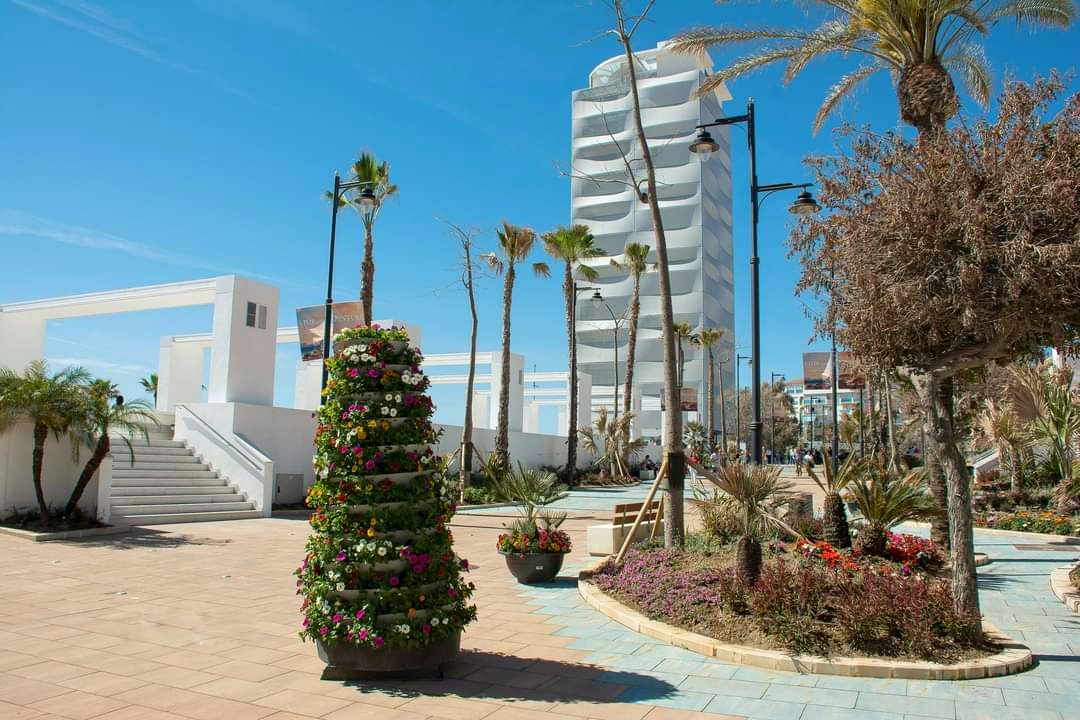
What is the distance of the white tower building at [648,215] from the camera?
87375 mm

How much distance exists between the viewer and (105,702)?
Answer: 5473mm

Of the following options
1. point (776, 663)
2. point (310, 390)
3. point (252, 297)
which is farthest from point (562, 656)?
point (310, 390)

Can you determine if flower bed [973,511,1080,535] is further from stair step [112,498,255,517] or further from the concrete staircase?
stair step [112,498,255,517]

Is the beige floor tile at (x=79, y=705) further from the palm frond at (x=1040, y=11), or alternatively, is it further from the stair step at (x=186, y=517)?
the palm frond at (x=1040, y=11)

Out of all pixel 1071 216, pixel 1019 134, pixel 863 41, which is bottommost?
pixel 1071 216

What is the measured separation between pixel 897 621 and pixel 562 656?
110 inches

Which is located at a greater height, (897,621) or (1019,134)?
(1019,134)

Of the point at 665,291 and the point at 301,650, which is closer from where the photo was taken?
the point at 301,650

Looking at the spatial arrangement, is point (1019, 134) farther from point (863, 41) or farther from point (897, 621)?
point (863, 41)

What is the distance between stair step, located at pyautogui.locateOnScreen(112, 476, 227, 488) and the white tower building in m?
65.8

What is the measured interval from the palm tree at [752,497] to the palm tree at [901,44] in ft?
16.6

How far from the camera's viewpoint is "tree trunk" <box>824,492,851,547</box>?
395 inches

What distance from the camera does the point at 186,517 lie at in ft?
59.2

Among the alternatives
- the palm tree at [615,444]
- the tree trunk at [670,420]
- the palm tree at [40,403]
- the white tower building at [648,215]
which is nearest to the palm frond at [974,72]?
the tree trunk at [670,420]
